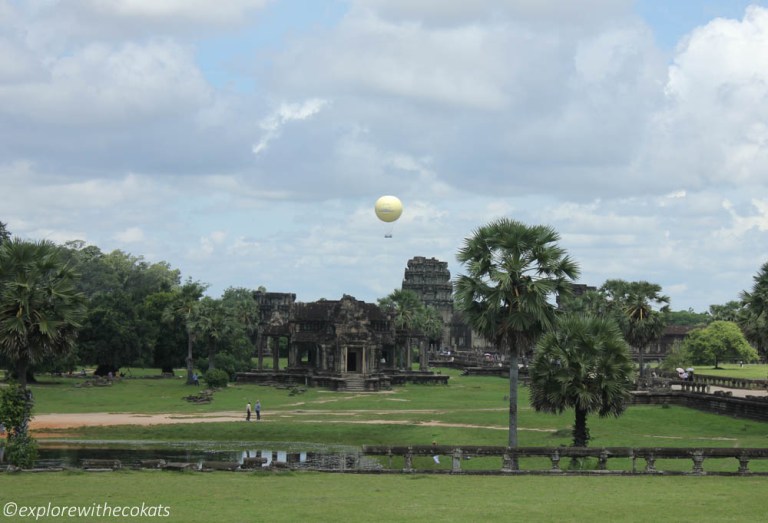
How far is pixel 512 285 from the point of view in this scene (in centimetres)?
3694

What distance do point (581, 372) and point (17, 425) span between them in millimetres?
21438

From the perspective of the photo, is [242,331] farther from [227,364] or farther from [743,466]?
[743,466]

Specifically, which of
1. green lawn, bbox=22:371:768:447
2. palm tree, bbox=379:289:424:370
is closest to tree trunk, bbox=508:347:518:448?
green lawn, bbox=22:371:768:447

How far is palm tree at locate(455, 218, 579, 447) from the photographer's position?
121ft

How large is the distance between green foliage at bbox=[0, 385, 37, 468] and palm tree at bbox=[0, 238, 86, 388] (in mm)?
1417

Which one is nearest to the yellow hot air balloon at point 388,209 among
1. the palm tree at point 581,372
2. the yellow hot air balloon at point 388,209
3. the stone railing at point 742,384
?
the yellow hot air balloon at point 388,209

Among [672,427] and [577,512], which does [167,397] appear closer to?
[672,427]

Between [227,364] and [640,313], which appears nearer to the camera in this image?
[640,313]

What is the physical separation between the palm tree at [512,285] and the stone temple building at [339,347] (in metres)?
55.0

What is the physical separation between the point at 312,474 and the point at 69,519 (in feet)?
36.1

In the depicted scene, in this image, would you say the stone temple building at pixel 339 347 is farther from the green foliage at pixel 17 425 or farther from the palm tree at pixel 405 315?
the green foliage at pixel 17 425

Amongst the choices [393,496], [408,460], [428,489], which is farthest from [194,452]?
[393,496]

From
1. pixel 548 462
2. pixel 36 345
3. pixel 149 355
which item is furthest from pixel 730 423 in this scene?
pixel 149 355

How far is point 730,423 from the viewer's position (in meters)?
54.6
